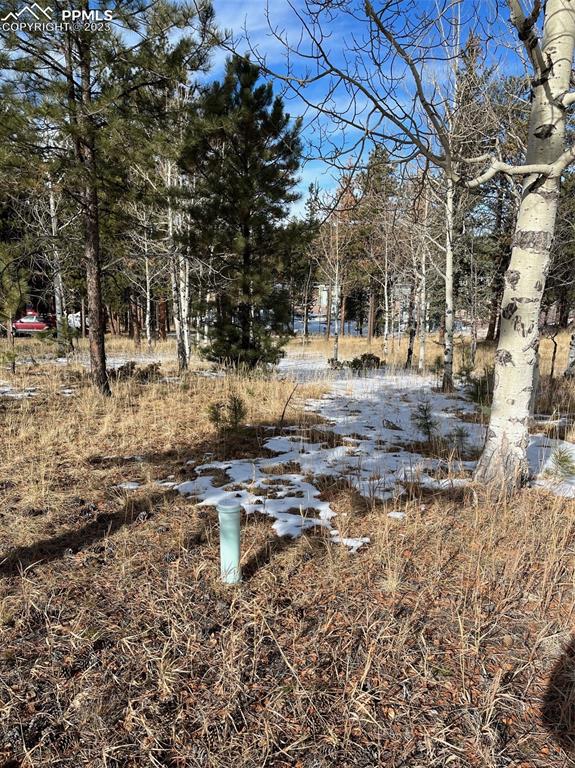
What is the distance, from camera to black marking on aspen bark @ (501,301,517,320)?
3.17 metres

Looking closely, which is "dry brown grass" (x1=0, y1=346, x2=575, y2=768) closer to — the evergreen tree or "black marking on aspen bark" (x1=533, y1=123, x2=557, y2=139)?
"black marking on aspen bark" (x1=533, y1=123, x2=557, y2=139)

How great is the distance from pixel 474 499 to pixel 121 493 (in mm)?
2804

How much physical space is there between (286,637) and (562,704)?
3.71 ft

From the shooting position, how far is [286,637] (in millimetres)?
1971

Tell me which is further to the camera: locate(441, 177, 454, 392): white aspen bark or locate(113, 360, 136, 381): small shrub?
locate(113, 360, 136, 381): small shrub

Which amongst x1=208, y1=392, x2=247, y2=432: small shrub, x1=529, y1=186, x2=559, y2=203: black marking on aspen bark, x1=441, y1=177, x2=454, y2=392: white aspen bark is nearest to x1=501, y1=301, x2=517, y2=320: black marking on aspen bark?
x1=529, y1=186, x2=559, y2=203: black marking on aspen bark

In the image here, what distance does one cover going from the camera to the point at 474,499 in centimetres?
307

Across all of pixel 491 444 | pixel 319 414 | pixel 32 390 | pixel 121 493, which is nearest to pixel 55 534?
pixel 121 493

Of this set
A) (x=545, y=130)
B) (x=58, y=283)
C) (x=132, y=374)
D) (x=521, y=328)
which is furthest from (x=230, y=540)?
(x=58, y=283)

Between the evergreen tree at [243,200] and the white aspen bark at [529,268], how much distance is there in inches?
207

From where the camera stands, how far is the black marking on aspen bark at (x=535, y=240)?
9.95 feet

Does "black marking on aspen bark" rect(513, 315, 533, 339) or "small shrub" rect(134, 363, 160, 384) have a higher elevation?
"black marking on aspen bark" rect(513, 315, 533, 339)

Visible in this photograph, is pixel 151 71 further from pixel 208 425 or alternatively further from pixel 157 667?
pixel 157 667

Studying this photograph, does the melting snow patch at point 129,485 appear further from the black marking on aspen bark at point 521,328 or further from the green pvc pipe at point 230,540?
the black marking on aspen bark at point 521,328
